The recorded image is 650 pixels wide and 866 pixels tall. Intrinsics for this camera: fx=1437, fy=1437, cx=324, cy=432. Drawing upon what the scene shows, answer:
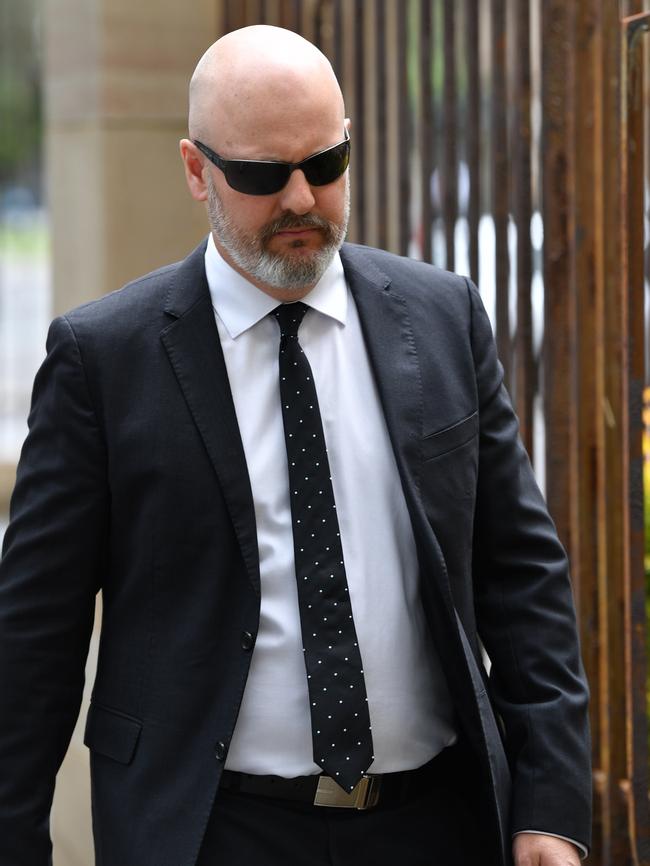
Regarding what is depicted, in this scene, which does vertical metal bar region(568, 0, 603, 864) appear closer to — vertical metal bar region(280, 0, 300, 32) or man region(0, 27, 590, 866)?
man region(0, 27, 590, 866)

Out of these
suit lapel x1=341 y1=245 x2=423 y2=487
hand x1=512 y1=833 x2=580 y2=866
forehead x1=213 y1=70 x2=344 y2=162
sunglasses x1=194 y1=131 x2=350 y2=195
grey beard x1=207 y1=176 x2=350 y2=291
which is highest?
forehead x1=213 y1=70 x2=344 y2=162

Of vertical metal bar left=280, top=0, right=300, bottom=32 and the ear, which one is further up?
vertical metal bar left=280, top=0, right=300, bottom=32

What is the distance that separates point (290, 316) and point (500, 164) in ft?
5.75

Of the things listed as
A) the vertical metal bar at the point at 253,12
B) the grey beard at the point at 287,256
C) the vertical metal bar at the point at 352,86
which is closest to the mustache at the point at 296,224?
the grey beard at the point at 287,256

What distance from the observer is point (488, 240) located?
188 inches

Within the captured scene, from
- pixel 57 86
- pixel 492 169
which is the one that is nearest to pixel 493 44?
pixel 492 169

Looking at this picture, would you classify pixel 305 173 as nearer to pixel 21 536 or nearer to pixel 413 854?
pixel 21 536

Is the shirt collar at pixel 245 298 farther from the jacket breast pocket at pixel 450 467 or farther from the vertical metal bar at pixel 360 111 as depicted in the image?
the vertical metal bar at pixel 360 111

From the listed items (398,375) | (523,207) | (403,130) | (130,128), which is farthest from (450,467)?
(130,128)

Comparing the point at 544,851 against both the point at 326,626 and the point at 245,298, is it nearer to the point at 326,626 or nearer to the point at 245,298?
the point at 326,626

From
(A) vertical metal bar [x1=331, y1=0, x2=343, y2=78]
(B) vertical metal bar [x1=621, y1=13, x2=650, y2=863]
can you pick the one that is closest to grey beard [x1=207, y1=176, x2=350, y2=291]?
(B) vertical metal bar [x1=621, y1=13, x2=650, y2=863]

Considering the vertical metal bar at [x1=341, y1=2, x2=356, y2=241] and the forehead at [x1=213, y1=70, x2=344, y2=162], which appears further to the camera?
the vertical metal bar at [x1=341, y1=2, x2=356, y2=241]

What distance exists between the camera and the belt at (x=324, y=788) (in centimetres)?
231

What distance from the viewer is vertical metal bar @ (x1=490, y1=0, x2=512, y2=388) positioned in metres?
3.98
